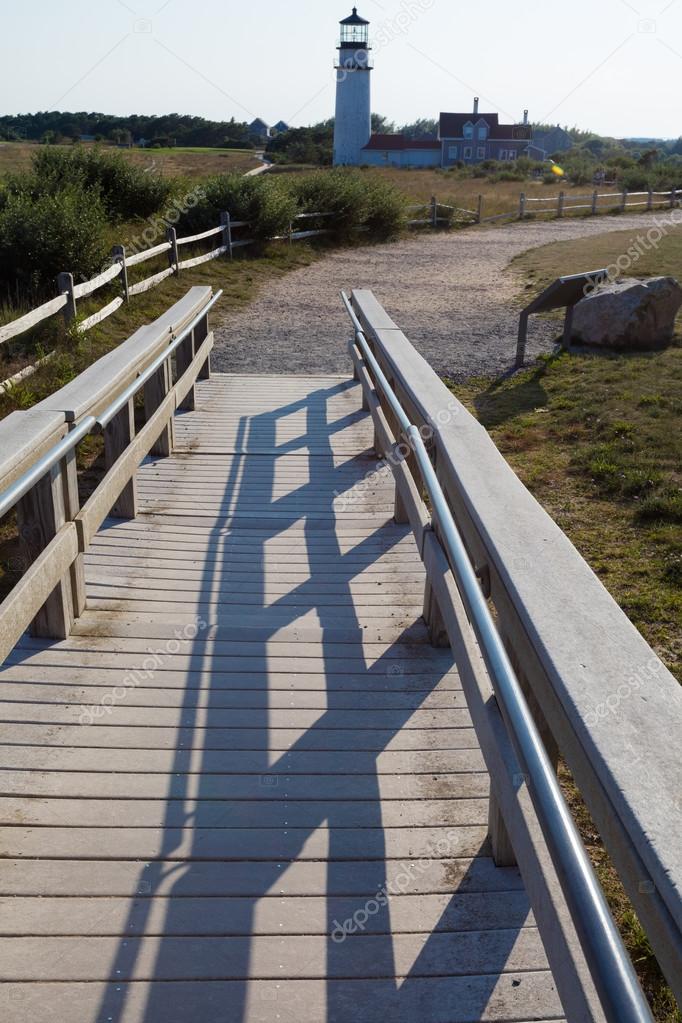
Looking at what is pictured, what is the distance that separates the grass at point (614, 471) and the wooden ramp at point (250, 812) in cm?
51

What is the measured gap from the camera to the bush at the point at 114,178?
60.4ft

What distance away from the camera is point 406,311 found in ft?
53.6

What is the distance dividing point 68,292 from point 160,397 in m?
5.55

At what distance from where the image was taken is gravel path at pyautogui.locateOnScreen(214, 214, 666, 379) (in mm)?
12672

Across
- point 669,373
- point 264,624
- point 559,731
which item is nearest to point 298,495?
point 264,624

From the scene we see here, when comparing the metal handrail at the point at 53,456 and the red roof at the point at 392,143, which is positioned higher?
the red roof at the point at 392,143

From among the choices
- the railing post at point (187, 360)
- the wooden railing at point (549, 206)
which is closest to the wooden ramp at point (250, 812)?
the railing post at point (187, 360)

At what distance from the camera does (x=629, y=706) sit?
1621mm

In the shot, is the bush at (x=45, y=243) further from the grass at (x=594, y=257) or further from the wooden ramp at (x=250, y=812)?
the wooden ramp at (x=250, y=812)

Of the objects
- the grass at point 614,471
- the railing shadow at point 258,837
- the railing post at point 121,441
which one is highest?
the railing post at point 121,441

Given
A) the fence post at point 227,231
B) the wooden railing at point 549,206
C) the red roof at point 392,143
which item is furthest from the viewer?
the red roof at point 392,143

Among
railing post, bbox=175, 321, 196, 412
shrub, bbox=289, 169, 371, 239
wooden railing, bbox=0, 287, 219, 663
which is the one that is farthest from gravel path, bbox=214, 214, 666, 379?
wooden railing, bbox=0, 287, 219, 663

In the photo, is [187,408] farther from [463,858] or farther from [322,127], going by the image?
[322,127]

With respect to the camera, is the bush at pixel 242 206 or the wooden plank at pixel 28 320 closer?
the wooden plank at pixel 28 320
